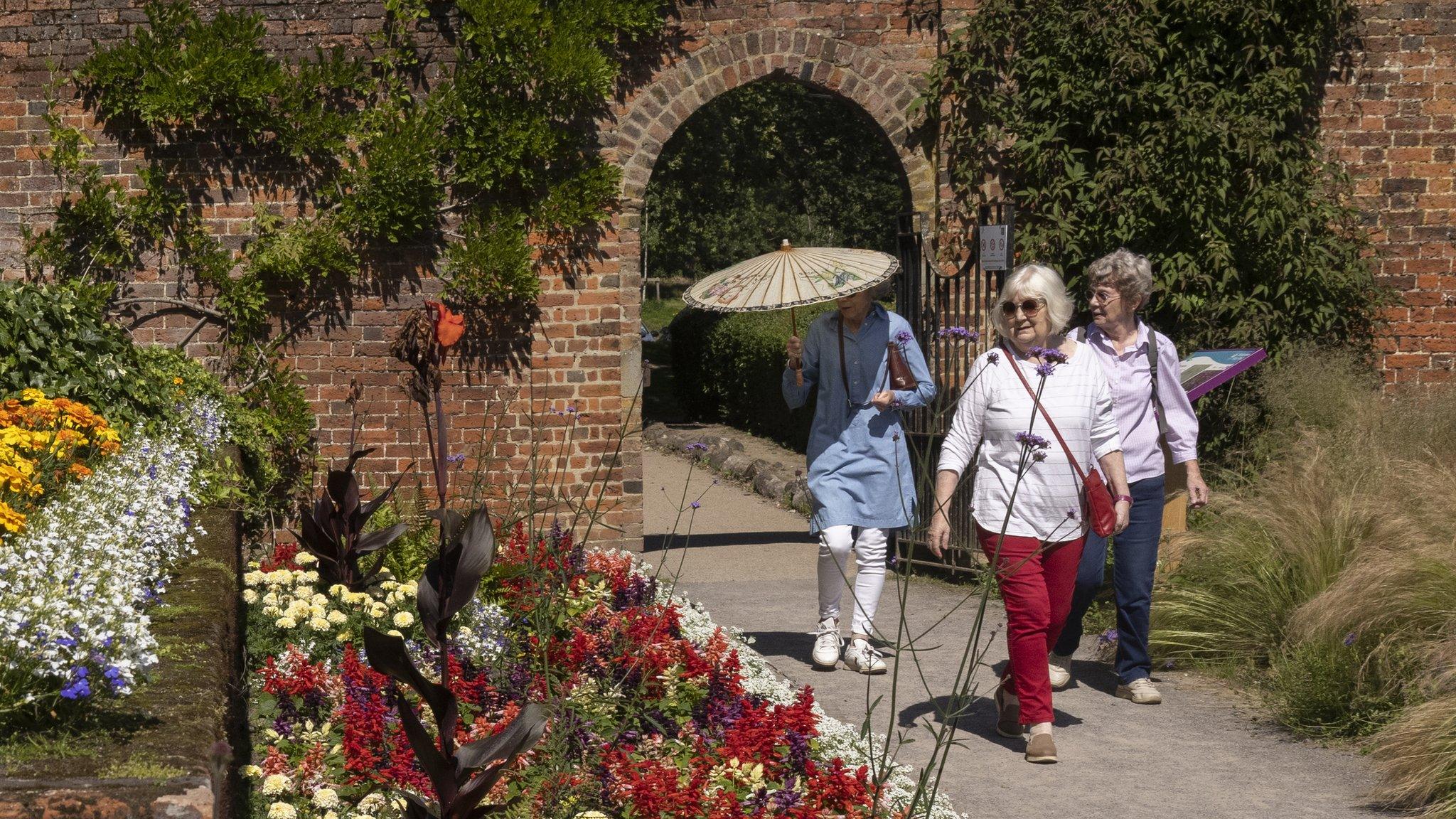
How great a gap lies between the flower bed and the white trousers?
26.5 inches

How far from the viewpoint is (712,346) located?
66.2 ft

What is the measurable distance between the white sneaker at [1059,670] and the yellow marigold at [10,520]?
400 cm

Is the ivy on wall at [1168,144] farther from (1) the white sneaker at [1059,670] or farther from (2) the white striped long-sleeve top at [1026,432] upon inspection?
(2) the white striped long-sleeve top at [1026,432]

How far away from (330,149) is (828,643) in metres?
4.49

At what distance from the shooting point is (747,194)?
28.6 meters

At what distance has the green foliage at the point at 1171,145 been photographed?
884 cm

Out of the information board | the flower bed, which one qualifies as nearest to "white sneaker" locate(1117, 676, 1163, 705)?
the flower bed


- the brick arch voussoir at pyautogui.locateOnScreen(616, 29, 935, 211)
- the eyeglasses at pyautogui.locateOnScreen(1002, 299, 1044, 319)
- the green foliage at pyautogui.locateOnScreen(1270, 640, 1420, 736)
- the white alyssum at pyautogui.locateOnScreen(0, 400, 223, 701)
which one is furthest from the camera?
the brick arch voussoir at pyautogui.locateOnScreen(616, 29, 935, 211)

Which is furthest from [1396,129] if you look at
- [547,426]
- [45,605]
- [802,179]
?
[802,179]

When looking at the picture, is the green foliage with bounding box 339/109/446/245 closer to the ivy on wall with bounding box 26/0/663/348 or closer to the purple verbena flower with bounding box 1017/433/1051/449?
the ivy on wall with bounding box 26/0/663/348

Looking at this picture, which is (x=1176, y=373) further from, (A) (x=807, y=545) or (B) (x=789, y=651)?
(A) (x=807, y=545)

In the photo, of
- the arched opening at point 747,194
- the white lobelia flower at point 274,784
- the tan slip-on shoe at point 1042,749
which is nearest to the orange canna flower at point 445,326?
the white lobelia flower at point 274,784

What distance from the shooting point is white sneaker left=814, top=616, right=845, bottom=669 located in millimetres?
6406

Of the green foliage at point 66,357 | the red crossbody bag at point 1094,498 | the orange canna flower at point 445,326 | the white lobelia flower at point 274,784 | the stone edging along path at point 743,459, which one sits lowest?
the stone edging along path at point 743,459
